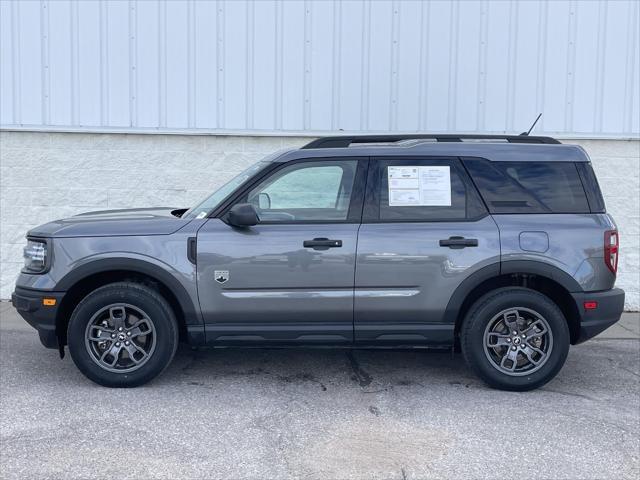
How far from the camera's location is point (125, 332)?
5090 mm

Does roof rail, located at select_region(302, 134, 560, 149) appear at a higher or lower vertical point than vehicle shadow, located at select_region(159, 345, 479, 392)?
higher

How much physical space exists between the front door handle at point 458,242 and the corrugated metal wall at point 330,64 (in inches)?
152

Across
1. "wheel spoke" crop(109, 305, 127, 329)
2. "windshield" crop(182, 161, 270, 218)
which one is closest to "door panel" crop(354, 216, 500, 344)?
"windshield" crop(182, 161, 270, 218)

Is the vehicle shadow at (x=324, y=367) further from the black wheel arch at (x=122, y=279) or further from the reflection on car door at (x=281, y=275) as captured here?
the black wheel arch at (x=122, y=279)

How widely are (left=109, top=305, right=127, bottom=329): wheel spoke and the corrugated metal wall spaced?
409 centimetres

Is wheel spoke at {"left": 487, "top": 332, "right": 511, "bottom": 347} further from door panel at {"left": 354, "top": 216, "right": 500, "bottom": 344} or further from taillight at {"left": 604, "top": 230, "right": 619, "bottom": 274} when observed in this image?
taillight at {"left": 604, "top": 230, "right": 619, "bottom": 274}

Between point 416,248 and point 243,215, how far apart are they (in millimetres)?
1282

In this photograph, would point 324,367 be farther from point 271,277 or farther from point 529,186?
point 529,186

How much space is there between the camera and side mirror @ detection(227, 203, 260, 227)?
4926 millimetres

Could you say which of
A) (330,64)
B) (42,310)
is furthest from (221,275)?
(330,64)

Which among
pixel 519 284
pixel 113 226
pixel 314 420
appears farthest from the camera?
pixel 519 284

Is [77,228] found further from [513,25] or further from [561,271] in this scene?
[513,25]

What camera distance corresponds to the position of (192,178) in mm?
8773

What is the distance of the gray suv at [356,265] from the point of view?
5027 millimetres
